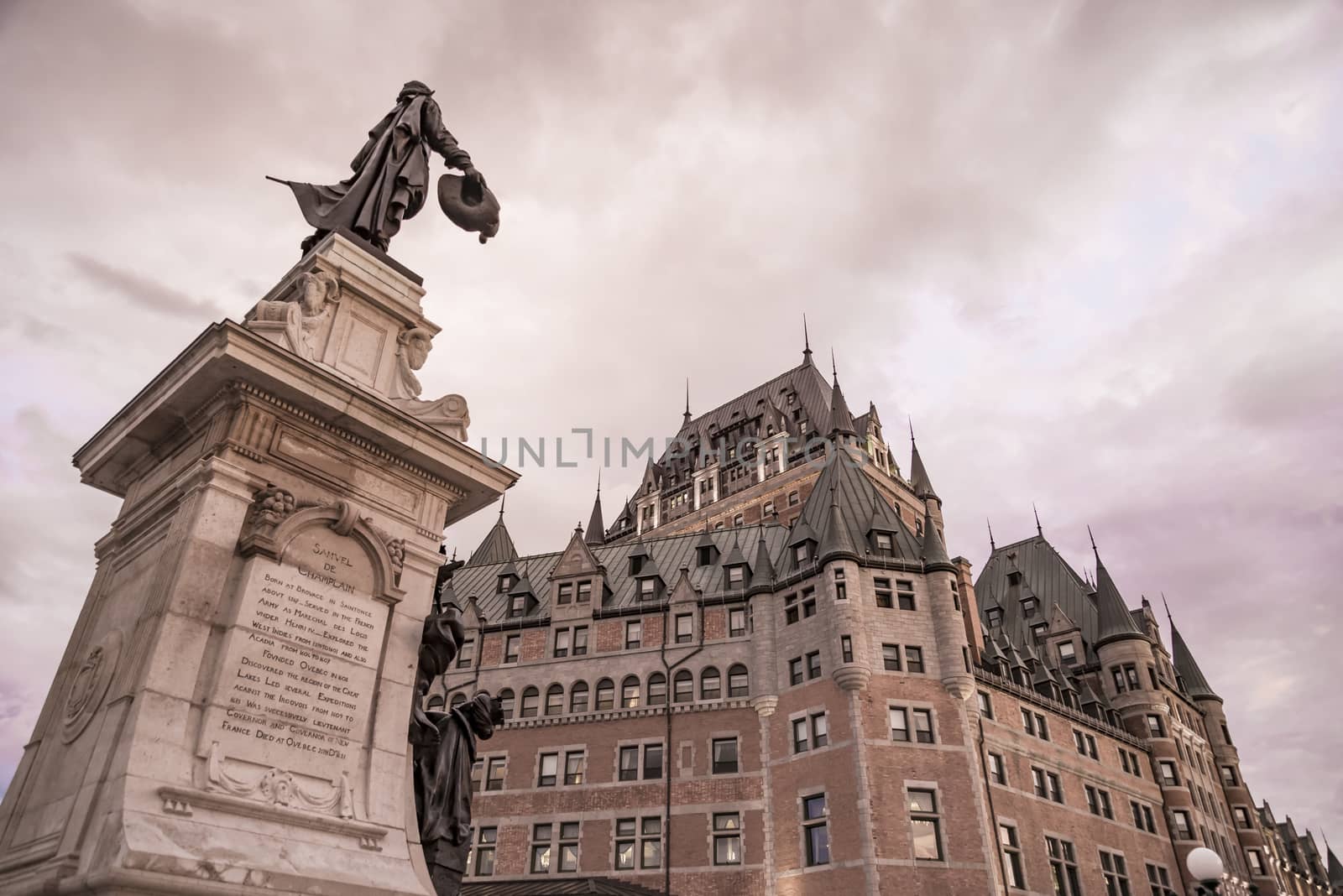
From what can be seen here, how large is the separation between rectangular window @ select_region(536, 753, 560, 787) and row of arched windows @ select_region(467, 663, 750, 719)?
74.3 inches

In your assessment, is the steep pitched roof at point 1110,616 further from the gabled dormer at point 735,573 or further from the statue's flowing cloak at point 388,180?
the statue's flowing cloak at point 388,180

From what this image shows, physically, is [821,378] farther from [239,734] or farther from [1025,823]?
[239,734]

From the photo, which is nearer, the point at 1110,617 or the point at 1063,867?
the point at 1063,867

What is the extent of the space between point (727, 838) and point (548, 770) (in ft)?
27.2

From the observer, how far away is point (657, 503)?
286 feet

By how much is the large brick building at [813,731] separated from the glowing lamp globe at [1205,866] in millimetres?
22158

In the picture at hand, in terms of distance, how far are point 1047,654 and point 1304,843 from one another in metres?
58.8

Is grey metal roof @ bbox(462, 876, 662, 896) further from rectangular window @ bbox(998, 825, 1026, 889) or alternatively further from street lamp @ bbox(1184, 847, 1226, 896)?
street lamp @ bbox(1184, 847, 1226, 896)


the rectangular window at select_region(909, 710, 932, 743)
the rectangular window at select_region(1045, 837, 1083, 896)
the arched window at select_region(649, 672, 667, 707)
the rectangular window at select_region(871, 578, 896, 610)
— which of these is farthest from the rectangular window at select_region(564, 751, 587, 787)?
the rectangular window at select_region(1045, 837, 1083, 896)

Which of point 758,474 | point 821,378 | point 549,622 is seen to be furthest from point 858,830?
point 821,378

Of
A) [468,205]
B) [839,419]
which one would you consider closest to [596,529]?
[839,419]

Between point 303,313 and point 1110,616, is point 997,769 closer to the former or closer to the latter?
point 1110,616

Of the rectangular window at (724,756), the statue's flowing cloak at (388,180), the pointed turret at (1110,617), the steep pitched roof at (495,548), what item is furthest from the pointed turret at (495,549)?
the statue's flowing cloak at (388,180)

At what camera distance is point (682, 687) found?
3988cm
